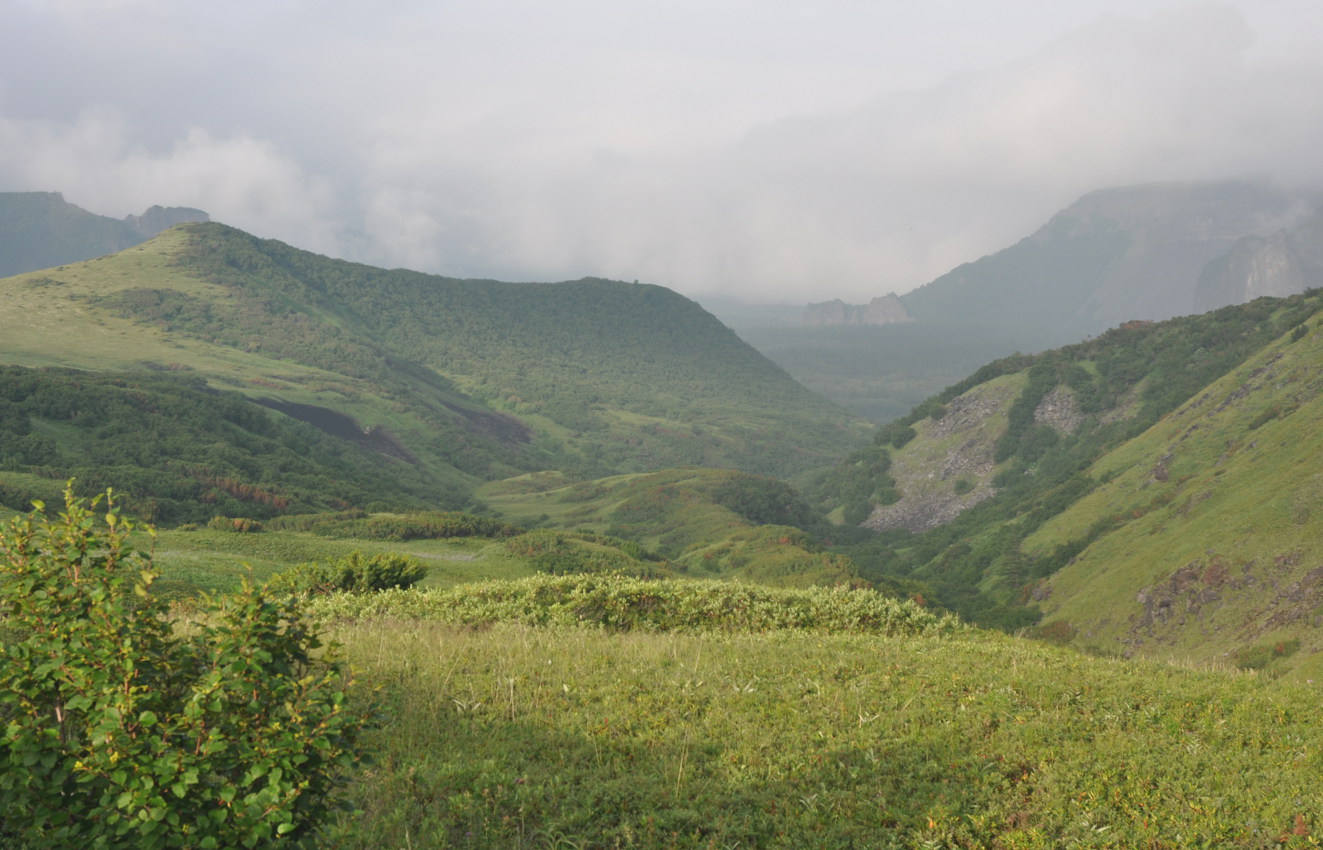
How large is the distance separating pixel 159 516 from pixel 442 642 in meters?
54.2

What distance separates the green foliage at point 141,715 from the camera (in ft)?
13.9

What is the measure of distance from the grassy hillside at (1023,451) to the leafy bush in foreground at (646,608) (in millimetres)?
52621

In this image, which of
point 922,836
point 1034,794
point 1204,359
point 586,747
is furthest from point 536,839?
point 1204,359

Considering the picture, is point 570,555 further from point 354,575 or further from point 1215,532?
point 1215,532

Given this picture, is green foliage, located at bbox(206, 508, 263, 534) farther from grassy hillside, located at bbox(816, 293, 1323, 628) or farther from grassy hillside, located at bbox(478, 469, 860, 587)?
grassy hillside, located at bbox(816, 293, 1323, 628)

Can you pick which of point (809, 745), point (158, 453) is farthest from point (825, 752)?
point (158, 453)

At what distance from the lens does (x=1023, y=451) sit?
111 m

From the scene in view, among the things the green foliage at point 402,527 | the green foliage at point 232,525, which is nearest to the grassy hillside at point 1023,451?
the green foliage at point 402,527

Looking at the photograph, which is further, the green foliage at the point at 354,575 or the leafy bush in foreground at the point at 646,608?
the green foliage at the point at 354,575

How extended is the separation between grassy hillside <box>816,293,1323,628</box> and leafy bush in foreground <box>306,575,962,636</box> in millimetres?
52621

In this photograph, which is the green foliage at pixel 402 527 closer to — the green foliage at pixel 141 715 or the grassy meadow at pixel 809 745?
the grassy meadow at pixel 809 745

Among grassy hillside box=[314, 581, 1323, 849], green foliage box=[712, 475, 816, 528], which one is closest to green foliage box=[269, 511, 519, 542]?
grassy hillside box=[314, 581, 1323, 849]

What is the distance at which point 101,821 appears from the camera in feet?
14.2

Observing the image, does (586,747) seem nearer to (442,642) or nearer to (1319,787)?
(442,642)
